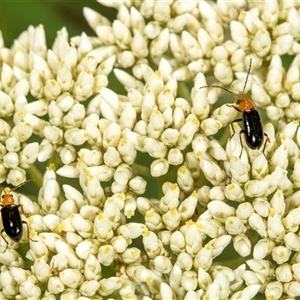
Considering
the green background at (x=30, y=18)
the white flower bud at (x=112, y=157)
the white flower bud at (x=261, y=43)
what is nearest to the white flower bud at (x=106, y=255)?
the white flower bud at (x=112, y=157)

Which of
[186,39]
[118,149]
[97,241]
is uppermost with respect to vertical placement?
[186,39]

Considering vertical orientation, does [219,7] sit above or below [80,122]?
above

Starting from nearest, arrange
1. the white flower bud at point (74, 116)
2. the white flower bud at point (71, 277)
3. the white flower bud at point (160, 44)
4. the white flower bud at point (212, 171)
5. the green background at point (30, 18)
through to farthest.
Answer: the white flower bud at point (71, 277)
the white flower bud at point (212, 171)
the white flower bud at point (74, 116)
the white flower bud at point (160, 44)
the green background at point (30, 18)

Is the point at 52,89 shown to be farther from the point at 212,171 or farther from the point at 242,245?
the point at 242,245

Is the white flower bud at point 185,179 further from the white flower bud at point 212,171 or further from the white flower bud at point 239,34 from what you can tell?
the white flower bud at point 239,34

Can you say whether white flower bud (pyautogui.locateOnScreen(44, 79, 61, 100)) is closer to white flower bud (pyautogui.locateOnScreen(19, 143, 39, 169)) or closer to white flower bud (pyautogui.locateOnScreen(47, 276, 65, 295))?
white flower bud (pyautogui.locateOnScreen(19, 143, 39, 169))

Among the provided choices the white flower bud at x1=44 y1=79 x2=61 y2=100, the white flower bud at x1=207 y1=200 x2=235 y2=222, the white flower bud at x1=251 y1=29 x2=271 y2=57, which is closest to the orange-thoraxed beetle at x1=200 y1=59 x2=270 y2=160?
the white flower bud at x1=207 y1=200 x2=235 y2=222

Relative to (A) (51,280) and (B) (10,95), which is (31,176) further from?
(A) (51,280)

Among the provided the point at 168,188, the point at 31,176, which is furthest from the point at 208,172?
the point at 31,176
